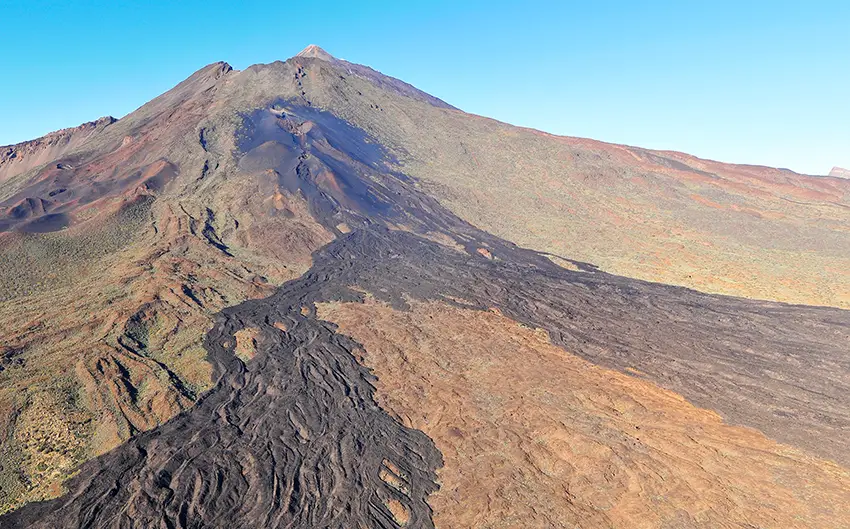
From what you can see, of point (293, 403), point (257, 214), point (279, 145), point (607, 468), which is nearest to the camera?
point (607, 468)

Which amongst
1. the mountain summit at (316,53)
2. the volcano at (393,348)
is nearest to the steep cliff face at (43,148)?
the volcano at (393,348)

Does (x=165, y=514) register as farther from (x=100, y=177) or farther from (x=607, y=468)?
(x=100, y=177)

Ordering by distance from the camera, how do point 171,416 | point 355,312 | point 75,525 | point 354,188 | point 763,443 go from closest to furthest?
1. point 75,525
2. point 763,443
3. point 171,416
4. point 355,312
5. point 354,188

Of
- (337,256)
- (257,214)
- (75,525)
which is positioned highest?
(257,214)

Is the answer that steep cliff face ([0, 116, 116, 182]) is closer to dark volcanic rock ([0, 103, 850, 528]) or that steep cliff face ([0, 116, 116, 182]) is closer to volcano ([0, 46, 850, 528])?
volcano ([0, 46, 850, 528])

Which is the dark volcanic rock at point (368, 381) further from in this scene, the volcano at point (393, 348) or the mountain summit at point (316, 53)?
the mountain summit at point (316, 53)

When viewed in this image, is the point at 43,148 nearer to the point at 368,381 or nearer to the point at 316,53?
the point at 316,53

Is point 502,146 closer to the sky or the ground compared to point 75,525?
closer to the sky

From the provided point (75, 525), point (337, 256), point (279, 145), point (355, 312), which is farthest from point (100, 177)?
point (75, 525)

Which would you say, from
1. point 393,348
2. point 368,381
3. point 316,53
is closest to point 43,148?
point 316,53
